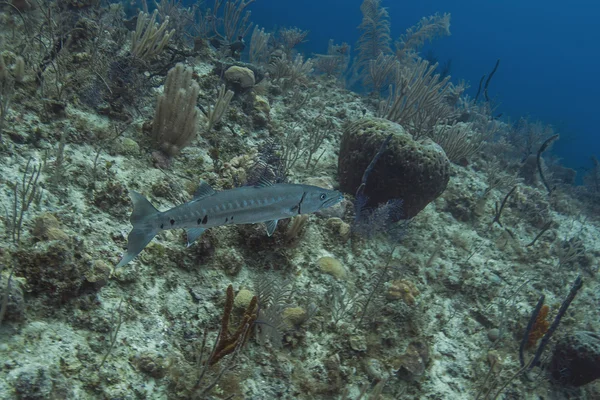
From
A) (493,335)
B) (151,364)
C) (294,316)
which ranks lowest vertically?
(151,364)

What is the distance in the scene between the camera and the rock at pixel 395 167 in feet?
20.1

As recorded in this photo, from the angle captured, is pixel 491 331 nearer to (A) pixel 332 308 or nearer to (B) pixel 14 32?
Answer: (A) pixel 332 308

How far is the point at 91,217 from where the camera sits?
3645mm

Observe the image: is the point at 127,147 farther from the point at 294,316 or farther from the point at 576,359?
the point at 576,359

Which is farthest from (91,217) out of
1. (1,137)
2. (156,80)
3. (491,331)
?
(491,331)

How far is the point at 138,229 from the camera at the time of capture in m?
2.75

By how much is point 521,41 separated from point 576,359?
507 ft

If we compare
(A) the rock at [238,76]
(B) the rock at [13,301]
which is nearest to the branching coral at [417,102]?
(A) the rock at [238,76]

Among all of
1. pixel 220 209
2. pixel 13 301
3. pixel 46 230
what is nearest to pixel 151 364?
pixel 13 301

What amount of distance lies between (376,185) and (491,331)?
9.97 feet

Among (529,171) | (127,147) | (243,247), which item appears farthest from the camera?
(529,171)

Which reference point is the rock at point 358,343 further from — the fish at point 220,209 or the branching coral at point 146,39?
the branching coral at point 146,39

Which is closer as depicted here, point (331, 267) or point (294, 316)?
point (294, 316)

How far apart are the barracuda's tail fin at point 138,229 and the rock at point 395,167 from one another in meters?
4.38
